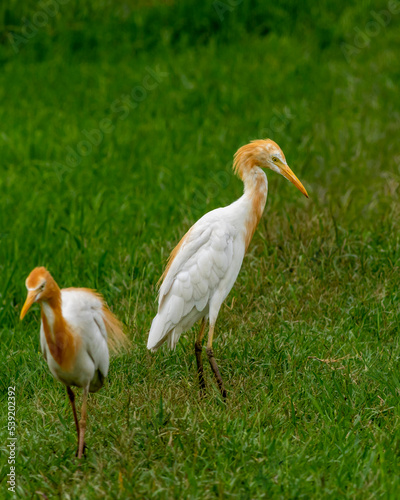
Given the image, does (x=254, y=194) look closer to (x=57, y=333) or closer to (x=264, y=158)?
(x=264, y=158)

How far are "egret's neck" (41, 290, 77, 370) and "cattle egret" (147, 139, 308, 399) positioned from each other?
42.0 inches

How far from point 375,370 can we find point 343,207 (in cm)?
247

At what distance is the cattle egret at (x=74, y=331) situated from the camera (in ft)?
9.79

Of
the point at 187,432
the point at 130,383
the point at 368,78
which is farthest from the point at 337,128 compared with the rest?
the point at 187,432

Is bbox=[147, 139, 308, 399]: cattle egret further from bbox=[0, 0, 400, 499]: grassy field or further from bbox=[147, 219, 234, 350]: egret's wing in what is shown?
bbox=[0, 0, 400, 499]: grassy field

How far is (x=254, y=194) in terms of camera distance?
4266 mm

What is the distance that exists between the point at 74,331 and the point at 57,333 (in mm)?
112

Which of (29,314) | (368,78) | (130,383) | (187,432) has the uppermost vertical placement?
(187,432)

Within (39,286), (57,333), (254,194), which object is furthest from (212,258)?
(39,286)

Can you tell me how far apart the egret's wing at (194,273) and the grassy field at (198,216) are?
1.10 ft

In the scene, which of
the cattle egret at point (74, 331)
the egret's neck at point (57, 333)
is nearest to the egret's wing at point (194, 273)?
the cattle egret at point (74, 331)

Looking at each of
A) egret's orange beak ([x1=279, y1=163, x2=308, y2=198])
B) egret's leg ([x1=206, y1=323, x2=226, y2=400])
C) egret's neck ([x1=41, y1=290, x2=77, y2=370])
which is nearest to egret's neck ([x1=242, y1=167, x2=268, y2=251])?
egret's orange beak ([x1=279, y1=163, x2=308, y2=198])

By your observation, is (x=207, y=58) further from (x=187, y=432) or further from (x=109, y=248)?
(x=187, y=432)

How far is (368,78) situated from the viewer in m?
9.71
